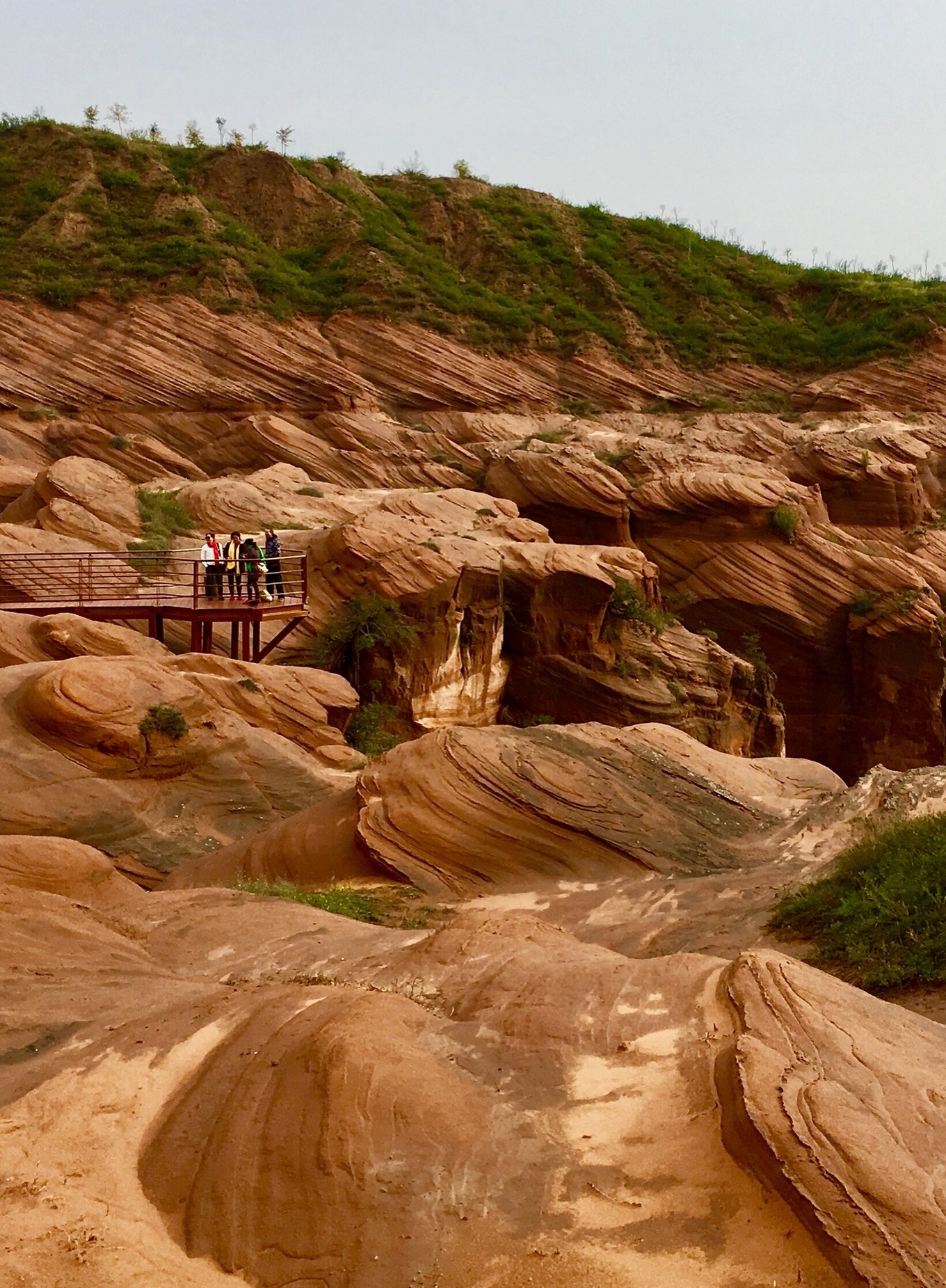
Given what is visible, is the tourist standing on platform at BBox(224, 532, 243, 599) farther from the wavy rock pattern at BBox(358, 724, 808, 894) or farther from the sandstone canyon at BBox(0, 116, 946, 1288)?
the wavy rock pattern at BBox(358, 724, 808, 894)

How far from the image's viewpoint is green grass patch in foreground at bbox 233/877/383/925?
938cm

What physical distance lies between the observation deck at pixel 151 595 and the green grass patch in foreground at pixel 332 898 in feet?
27.8

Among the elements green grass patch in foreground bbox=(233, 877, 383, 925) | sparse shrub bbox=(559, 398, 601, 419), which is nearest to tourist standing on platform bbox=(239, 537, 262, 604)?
green grass patch in foreground bbox=(233, 877, 383, 925)

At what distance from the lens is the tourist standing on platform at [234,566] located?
18734mm

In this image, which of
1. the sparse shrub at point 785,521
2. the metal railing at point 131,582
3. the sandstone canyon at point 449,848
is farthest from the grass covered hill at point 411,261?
the metal railing at point 131,582

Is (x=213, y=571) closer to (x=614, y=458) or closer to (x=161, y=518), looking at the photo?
(x=161, y=518)

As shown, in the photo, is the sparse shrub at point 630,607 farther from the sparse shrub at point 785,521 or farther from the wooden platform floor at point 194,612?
the wooden platform floor at point 194,612

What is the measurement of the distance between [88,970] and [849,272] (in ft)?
161

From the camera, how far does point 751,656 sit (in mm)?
27531

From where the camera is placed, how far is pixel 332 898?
9.62m

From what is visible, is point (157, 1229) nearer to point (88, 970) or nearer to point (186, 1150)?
point (186, 1150)

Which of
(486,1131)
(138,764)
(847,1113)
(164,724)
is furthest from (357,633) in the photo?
(847,1113)

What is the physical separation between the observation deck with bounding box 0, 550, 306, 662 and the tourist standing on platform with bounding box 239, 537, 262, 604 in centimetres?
13

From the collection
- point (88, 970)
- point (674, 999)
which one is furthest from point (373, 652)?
point (674, 999)
